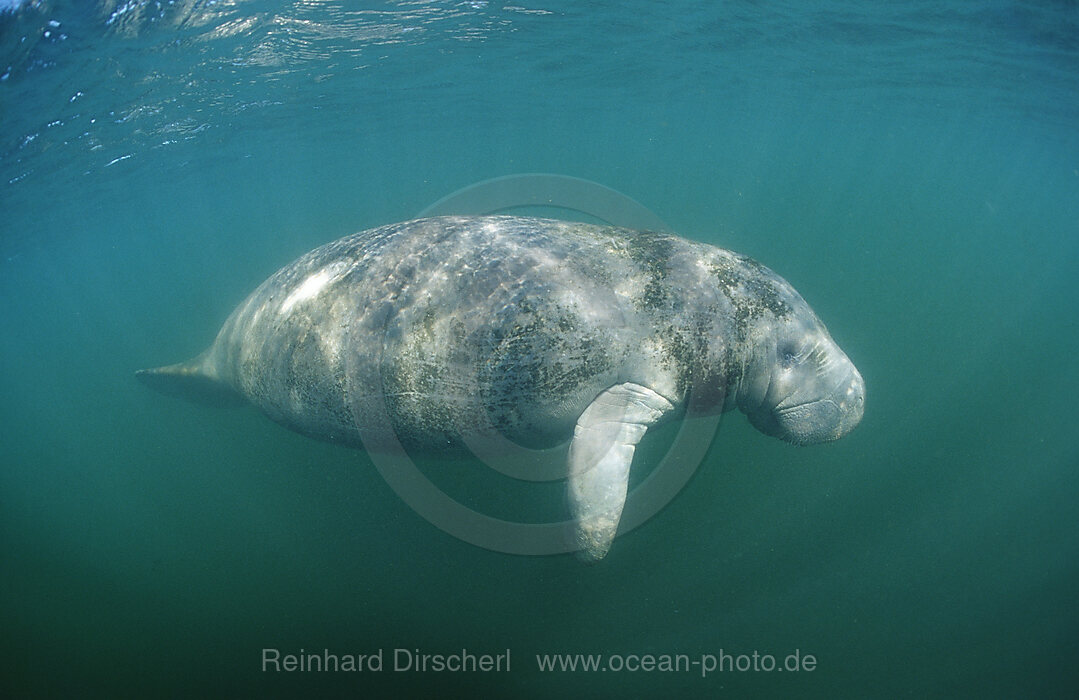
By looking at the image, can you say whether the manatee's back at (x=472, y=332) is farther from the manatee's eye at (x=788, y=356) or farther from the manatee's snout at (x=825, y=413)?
the manatee's snout at (x=825, y=413)

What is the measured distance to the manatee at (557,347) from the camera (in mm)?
4043

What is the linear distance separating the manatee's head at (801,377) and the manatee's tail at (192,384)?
237 inches

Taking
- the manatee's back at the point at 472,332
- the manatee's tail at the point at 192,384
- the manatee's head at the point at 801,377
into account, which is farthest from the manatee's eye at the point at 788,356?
the manatee's tail at the point at 192,384

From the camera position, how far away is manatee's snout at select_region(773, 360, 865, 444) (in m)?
4.49

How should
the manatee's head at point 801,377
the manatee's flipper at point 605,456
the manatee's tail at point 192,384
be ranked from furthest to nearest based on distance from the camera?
the manatee's tail at point 192,384
the manatee's head at point 801,377
the manatee's flipper at point 605,456

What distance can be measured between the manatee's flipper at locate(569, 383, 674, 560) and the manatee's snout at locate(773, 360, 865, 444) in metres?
1.22

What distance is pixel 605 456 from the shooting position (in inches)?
160

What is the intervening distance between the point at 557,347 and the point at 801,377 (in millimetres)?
2271

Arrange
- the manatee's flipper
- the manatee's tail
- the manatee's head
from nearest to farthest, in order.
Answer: the manatee's flipper, the manatee's head, the manatee's tail

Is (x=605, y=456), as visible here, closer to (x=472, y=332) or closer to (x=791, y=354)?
(x=472, y=332)

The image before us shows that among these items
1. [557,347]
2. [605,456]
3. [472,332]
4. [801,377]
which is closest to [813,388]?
[801,377]

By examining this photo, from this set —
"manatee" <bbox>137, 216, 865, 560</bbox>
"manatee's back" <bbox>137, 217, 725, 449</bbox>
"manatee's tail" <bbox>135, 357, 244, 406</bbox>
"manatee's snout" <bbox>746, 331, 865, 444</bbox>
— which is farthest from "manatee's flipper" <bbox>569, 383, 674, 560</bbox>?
"manatee's tail" <bbox>135, 357, 244, 406</bbox>

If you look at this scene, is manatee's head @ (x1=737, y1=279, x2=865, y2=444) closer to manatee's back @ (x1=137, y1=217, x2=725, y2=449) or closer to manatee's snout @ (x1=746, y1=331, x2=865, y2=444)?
manatee's snout @ (x1=746, y1=331, x2=865, y2=444)

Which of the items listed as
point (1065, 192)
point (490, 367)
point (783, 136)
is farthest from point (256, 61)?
point (1065, 192)
